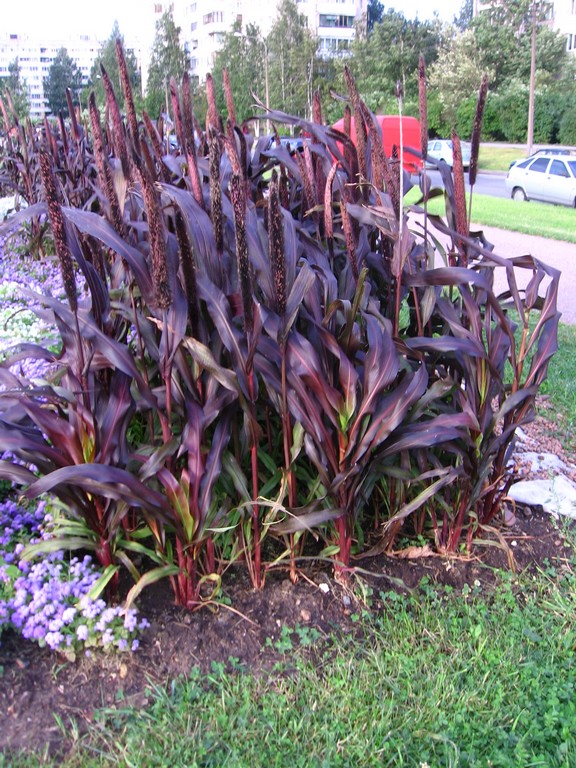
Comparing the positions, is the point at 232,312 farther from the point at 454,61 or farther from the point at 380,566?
the point at 454,61

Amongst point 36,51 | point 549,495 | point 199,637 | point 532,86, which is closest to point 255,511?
point 199,637

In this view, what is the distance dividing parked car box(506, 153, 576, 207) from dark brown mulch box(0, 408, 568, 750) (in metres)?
20.9

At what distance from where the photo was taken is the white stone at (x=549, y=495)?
342cm

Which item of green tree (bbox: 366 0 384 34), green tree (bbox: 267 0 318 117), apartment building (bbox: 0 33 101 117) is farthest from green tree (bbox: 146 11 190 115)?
apartment building (bbox: 0 33 101 117)

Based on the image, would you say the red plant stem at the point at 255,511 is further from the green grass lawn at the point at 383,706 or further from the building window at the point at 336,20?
the building window at the point at 336,20

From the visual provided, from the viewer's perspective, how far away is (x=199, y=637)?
2529 mm

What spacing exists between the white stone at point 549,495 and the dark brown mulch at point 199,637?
32 cm

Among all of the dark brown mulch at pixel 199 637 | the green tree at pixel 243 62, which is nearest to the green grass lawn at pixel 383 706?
the dark brown mulch at pixel 199 637

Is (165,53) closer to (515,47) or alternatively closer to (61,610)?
(515,47)

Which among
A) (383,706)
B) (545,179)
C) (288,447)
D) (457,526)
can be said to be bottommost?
(383,706)

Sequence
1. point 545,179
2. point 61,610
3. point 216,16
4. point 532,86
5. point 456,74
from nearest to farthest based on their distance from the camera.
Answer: point 61,610
point 545,179
point 532,86
point 456,74
point 216,16

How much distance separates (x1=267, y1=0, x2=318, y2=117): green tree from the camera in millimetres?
47509

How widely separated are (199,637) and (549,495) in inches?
74.8

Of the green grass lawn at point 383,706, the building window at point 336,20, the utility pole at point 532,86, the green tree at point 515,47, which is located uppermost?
the building window at point 336,20
